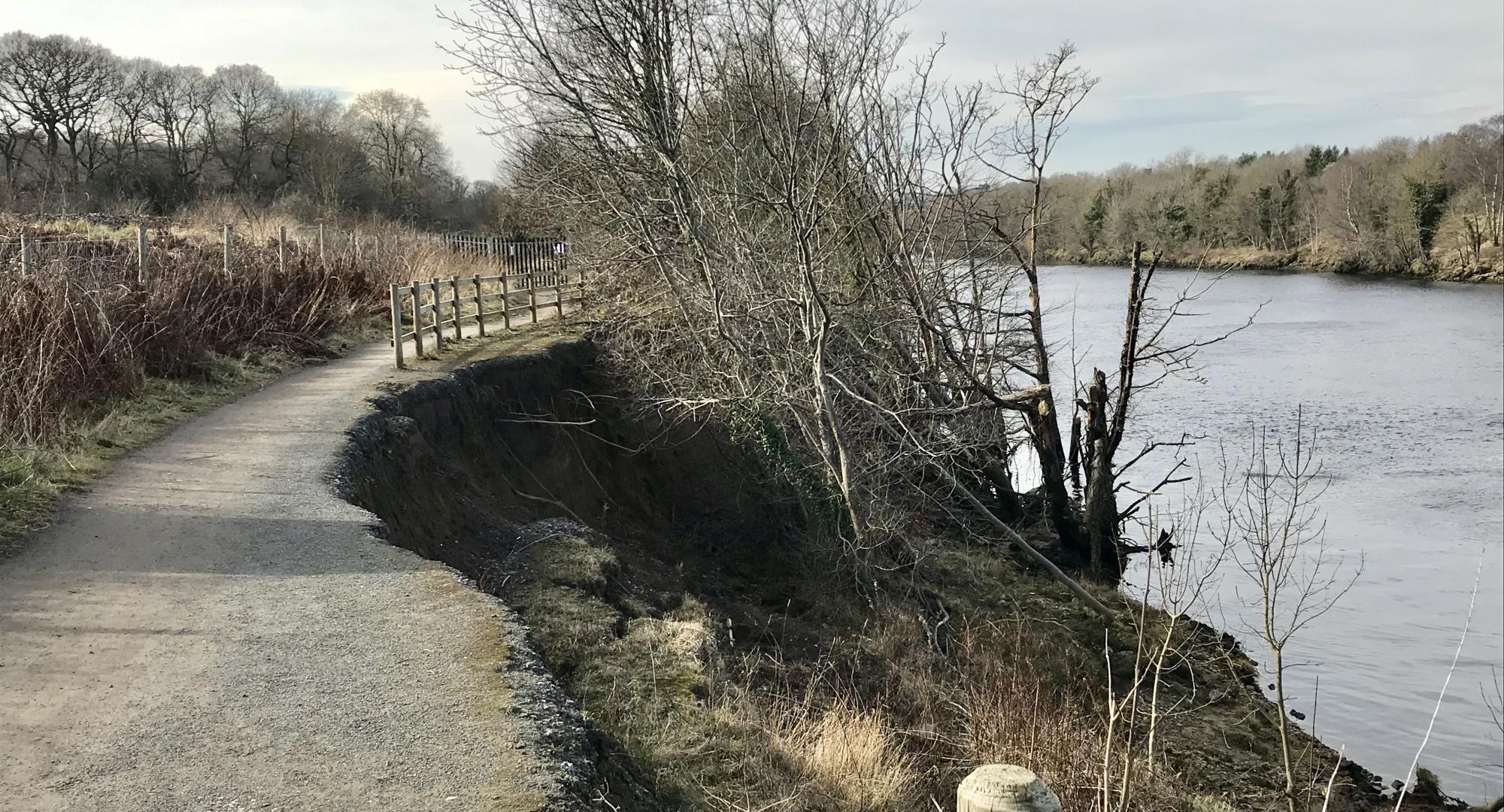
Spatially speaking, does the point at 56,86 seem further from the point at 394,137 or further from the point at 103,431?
the point at 103,431

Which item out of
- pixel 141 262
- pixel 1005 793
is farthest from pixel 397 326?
pixel 1005 793

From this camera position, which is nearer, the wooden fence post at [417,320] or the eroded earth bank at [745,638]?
the eroded earth bank at [745,638]

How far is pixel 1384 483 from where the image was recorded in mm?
19141

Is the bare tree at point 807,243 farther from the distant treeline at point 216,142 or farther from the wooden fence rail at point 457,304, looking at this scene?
the distant treeline at point 216,142

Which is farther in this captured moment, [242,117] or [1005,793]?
[242,117]

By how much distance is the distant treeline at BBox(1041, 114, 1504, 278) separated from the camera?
58031 mm

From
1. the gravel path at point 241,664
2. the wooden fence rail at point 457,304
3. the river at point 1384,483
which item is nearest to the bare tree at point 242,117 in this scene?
the wooden fence rail at point 457,304

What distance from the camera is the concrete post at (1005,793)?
2.95 metres

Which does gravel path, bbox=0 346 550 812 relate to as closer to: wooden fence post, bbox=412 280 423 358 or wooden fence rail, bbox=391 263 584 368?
wooden fence post, bbox=412 280 423 358

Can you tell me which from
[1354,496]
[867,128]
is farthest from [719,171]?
[1354,496]

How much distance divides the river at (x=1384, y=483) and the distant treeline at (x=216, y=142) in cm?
2863

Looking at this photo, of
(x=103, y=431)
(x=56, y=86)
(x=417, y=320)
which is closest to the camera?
(x=103, y=431)

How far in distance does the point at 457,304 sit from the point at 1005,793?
1574cm

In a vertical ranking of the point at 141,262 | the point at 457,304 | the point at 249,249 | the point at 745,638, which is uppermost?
the point at 249,249
